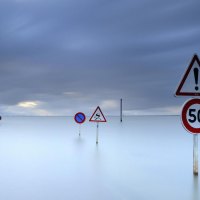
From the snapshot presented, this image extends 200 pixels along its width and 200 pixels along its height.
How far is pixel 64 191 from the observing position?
19.2ft

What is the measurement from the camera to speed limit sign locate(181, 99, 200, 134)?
6355 millimetres

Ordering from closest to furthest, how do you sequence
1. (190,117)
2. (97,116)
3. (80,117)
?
(190,117), (97,116), (80,117)

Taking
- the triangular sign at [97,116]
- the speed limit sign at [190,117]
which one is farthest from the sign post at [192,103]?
the triangular sign at [97,116]

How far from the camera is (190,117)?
20.9ft

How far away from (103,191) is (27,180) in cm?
195

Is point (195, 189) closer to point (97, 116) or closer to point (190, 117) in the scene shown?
point (190, 117)

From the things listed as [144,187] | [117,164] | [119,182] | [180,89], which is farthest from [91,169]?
[180,89]

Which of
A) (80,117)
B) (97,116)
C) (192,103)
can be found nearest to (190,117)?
(192,103)

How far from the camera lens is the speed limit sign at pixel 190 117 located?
6355 millimetres

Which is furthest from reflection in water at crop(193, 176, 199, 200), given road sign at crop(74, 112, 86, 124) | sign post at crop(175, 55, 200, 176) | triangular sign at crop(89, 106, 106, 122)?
Result: road sign at crop(74, 112, 86, 124)

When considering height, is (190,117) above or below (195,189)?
above

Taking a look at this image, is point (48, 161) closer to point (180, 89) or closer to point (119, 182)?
point (119, 182)

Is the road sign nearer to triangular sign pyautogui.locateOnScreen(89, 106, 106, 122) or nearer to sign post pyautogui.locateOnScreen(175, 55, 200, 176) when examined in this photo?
triangular sign pyautogui.locateOnScreen(89, 106, 106, 122)

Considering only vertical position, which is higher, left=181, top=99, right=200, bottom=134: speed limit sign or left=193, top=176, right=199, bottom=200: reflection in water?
left=181, top=99, right=200, bottom=134: speed limit sign
